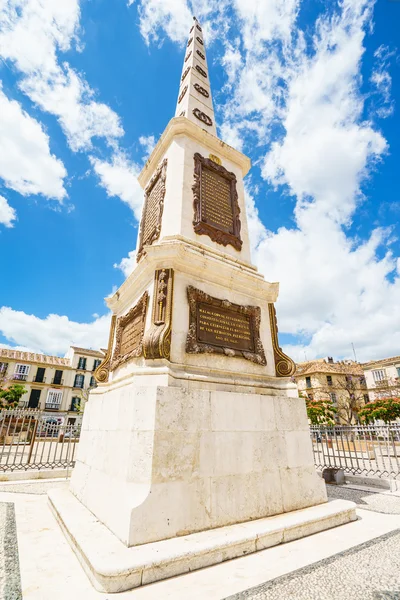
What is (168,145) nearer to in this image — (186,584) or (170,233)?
(170,233)

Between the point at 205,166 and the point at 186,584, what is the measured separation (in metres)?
7.17

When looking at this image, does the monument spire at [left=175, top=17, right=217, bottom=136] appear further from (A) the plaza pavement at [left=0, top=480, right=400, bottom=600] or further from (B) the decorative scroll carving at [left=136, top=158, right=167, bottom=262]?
(A) the plaza pavement at [left=0, top=480, right=400, bottom=600]

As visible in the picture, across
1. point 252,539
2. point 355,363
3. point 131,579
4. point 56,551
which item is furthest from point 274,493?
point 355,363

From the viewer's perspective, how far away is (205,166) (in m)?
6.88

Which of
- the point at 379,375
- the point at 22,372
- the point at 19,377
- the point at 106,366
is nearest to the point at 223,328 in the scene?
the point at 106,366

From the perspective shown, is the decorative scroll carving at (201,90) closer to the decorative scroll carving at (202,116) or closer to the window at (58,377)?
the decorative scroll carving at (202,116)

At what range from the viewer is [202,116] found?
27.6 ft

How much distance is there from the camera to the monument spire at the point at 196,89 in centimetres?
837

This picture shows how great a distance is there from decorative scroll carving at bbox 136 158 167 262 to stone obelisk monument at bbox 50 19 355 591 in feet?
0.23

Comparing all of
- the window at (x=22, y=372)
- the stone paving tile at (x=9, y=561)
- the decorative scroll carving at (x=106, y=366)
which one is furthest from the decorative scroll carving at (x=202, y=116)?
the window at (x=22, y=372)

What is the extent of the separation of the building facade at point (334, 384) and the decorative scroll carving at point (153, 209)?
43.3 metres

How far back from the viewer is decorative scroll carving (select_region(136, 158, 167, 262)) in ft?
20.8

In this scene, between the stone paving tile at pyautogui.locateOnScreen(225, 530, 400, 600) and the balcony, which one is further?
the balcony

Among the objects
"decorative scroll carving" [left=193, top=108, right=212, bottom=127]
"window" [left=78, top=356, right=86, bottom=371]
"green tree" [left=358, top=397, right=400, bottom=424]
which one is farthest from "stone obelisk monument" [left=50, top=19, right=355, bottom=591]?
"window" [left=78, top=356, right=86, bottom=371]
